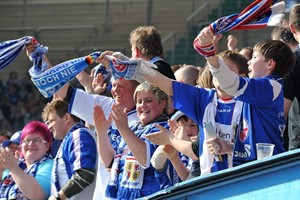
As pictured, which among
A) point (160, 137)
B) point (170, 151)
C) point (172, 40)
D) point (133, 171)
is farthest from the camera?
point (172, 40)

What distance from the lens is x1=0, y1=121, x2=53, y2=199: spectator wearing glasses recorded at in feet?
23.9

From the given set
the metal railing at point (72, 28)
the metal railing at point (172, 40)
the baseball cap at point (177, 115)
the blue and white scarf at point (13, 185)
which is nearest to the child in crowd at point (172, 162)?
the baseball cap at point (177, 115)

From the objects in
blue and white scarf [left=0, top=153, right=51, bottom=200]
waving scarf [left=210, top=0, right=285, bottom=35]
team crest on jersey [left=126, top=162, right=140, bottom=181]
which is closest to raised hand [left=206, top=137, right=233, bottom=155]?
waving scarf [left=210, top=0, right=285, bottom=35]

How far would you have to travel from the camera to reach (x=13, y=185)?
7.66 meters

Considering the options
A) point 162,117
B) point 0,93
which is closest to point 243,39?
point 0,93

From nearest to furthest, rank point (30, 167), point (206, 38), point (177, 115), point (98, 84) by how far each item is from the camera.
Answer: point (206, 38) → point (177, 115) → point (30, 167) → point (98, 84)

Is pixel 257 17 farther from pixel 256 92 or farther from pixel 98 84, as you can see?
pixel 98 84

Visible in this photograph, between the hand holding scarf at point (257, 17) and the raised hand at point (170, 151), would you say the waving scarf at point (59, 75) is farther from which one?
the hand holding scarf at point (257, 17)

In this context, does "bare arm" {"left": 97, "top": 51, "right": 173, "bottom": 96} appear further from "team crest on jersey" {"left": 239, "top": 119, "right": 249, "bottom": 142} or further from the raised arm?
the raised arm

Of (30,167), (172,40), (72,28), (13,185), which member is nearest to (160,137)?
(30,167)

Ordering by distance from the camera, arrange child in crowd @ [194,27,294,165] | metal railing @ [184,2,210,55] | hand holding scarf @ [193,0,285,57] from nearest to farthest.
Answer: child in crowd @ [194,27,294,165] < hand holding scarf @ [193,0,285,57] < metal railing @ [184,2,210,55]

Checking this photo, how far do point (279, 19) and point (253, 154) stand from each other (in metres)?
0.80

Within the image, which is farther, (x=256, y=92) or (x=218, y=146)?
(x=218, y=146)

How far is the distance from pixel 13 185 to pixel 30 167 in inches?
8.6
